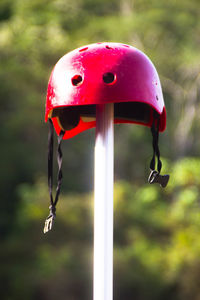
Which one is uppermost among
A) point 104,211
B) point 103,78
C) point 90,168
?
point 90,168

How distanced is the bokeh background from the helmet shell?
13.4 feet

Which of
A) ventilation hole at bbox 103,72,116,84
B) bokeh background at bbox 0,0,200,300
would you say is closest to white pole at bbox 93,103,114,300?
ventilation hole at bbox 103,72,116,84

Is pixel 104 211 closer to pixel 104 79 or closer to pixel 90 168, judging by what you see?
pixel 104 79

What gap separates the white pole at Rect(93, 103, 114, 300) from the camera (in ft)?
2.81

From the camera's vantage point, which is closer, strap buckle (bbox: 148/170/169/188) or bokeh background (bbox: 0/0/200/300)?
strap buckle (bbox: 148/170/169/188)

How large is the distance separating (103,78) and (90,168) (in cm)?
609

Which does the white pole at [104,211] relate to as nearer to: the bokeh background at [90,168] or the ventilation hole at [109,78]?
the ventilation hole at [109,78]

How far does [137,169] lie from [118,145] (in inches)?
20.1

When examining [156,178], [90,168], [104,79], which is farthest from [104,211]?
[90,168]

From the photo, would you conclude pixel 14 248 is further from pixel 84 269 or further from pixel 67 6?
pixel 67 6

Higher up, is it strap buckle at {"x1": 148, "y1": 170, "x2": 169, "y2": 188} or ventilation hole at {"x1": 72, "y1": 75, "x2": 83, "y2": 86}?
ventilation hole at {"x1": 72, "y1": 75, "x2": 83, "y2": 86}

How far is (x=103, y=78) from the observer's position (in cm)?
84

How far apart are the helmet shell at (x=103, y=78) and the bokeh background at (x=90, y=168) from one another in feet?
13.4

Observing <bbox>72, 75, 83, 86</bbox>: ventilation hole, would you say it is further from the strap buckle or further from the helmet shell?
the strap buckle
